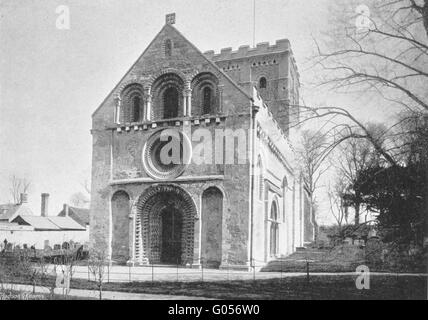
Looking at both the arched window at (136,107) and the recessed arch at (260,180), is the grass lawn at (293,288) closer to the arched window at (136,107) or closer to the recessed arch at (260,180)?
the recessed arch at (260,180)

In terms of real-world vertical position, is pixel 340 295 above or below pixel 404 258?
below

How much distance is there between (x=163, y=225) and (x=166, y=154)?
3044mm

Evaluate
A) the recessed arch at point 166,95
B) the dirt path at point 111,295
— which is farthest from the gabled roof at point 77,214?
the dirt path at point 111,295

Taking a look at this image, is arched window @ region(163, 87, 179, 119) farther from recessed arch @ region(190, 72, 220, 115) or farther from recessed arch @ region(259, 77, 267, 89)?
recessed arch @ region(259, 77, 267, 89)

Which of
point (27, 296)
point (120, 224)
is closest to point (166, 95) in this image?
point (120, 224)

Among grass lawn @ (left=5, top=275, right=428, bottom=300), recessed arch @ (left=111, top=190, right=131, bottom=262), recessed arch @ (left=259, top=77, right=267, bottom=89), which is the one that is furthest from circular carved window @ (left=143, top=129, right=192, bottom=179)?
recessed arch @ (left=259, top=77, right=267, bottom=89)

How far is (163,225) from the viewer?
58.5ft

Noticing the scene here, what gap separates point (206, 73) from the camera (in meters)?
17.2

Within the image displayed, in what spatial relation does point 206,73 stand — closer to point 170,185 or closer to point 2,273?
point 170,185

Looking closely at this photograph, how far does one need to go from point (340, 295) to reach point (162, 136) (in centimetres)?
974

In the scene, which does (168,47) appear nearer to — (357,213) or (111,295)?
(111,295)

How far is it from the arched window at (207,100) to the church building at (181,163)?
1.6 inches

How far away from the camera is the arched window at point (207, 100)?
17188mm
